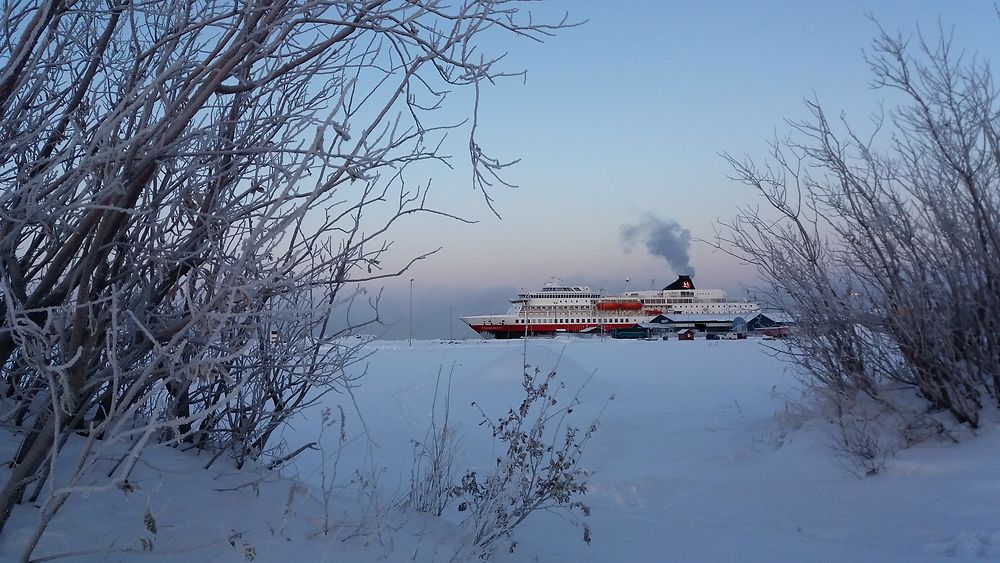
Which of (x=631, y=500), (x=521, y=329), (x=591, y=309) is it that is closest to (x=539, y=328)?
(x=521, y=329)

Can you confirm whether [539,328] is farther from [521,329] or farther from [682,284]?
[682,284]

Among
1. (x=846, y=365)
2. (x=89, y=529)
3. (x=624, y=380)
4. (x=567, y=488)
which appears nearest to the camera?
(x=89, y=529)

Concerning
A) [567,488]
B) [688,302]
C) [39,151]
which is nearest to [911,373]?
[567,488]

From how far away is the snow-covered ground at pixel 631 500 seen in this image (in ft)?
A: 9.94

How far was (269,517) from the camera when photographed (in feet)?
11.4

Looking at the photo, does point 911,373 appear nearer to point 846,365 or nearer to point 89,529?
point 846,365

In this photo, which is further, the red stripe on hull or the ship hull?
the red stripe on hull

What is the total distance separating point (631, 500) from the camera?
24.4ft

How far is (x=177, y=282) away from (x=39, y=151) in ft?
3.74

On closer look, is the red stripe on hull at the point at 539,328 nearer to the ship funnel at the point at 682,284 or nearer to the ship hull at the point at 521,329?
the ship hull at the point at 521,329

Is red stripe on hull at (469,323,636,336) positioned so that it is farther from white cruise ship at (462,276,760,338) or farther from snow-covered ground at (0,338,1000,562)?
snow-covered ground at (0,338,1000,562)

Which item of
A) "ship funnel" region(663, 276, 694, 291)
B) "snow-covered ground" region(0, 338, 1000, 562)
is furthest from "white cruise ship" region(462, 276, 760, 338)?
"snow-covered ground" region(0, 338, 1000, 562)

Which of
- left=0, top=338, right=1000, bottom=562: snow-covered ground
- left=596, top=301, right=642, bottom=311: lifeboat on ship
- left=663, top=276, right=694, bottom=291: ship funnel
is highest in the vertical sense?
left=663, top=276, right=694, bottom=291: ship funnel

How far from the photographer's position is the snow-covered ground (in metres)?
3.03
